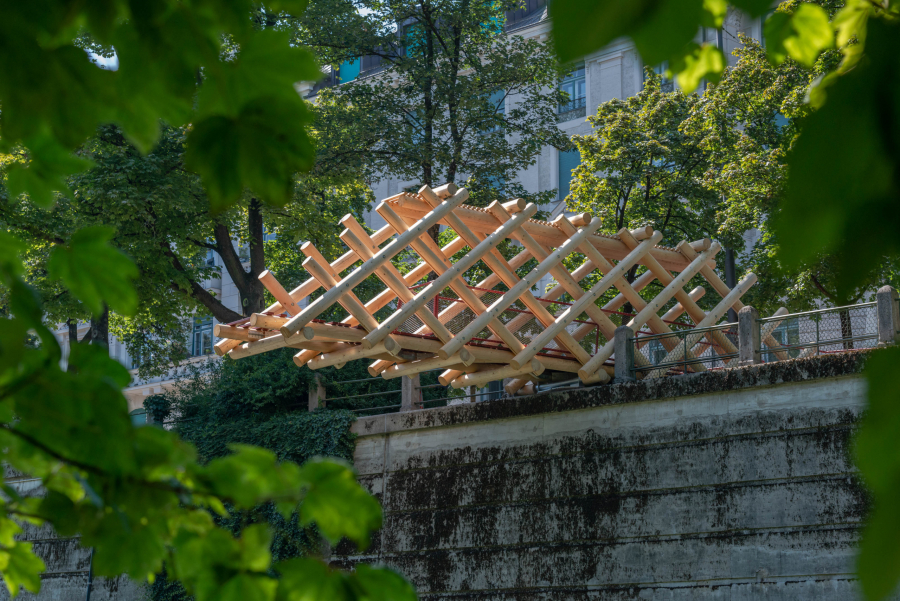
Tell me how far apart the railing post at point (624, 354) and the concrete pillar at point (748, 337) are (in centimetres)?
128

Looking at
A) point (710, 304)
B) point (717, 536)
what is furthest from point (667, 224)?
point (717, 536)

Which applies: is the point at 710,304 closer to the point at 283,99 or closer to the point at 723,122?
the point at 723,122

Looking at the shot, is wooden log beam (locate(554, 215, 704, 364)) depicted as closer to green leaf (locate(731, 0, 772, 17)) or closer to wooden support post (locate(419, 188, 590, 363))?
wooden support post (locate(419, 188, 590, 363))

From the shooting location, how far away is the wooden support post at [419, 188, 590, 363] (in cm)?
1027

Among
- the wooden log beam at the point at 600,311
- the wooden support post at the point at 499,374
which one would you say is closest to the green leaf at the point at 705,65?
the wooden support post at the point at 499,374

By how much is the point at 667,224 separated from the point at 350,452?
336 inches

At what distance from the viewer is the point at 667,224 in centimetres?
1745

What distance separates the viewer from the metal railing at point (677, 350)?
34.3ft

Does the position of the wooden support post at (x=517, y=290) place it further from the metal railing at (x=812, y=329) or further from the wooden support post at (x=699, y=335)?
the metal railing at (x=812, y=329)

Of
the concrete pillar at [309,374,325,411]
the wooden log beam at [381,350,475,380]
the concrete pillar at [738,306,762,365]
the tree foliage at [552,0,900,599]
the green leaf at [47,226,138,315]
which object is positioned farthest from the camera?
the concrete pillar at [309,374,325,411]

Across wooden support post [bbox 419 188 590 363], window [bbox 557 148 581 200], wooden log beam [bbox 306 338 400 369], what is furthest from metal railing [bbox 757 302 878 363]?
window [bbox 557 148 581 200]

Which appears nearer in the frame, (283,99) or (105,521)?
(283,99)

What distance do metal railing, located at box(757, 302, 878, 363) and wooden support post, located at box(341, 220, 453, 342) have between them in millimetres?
3728

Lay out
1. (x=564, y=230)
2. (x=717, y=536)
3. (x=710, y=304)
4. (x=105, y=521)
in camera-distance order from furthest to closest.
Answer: (x=710, y=304)
(x=564, y=230)
(x=717, y=536)
(x=105, y=521)
